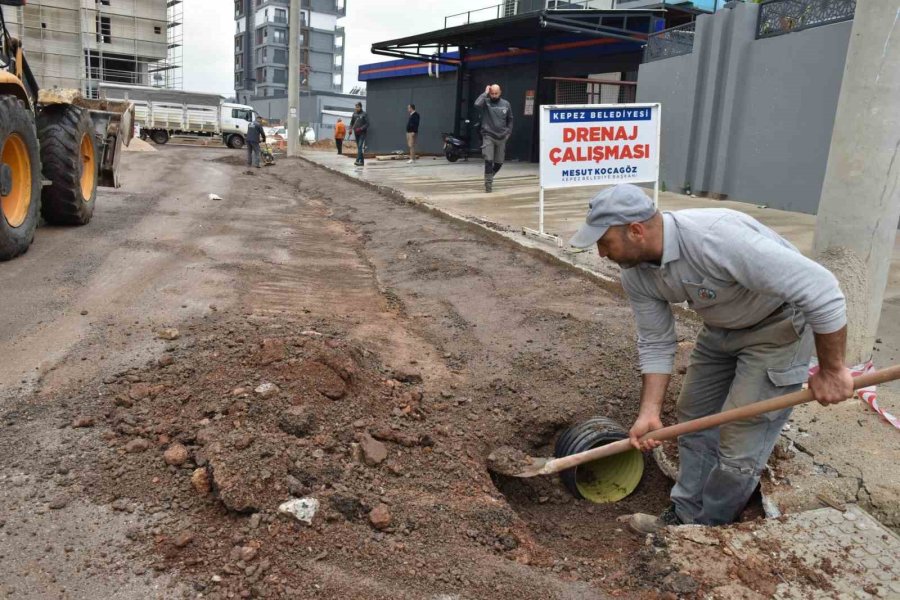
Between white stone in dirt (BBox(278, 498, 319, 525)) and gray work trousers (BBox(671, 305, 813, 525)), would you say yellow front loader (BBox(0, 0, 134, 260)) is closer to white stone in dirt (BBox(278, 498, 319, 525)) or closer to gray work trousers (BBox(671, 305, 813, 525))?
white stone in dirt (BBox(278, 498, 319, 525))

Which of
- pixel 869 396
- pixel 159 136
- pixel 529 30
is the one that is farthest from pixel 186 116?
pixel 869 396

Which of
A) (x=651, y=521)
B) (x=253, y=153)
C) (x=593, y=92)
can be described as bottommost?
(x=651, y=521)

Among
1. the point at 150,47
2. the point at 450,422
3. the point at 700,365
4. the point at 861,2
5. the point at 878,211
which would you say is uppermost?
the point at 150,47

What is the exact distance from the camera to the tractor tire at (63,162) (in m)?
7.74

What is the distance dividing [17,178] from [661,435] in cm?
656

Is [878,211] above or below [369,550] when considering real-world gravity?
above

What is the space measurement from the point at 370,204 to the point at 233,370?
876 cm

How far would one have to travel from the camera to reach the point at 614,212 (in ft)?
8.87

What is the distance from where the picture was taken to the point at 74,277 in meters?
6.18

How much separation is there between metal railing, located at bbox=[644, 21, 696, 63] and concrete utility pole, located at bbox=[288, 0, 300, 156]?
48.1ft

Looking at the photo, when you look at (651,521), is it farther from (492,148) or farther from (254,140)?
(254,140)

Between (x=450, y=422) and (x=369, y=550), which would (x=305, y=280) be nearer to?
(x=450, y=422)

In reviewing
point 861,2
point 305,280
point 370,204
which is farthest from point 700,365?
point 370,204

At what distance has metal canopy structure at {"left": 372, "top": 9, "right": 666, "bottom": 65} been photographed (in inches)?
658
